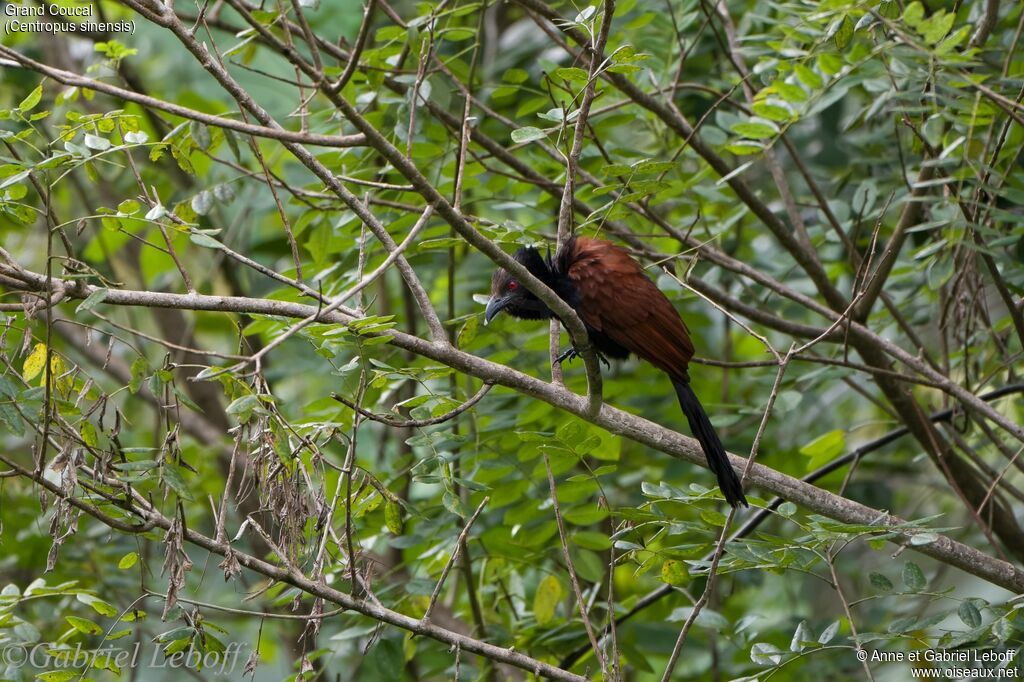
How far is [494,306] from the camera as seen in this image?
11.3 ft

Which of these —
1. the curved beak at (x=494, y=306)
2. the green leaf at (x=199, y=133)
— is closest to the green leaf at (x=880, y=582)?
the curved beak at (x=494, y=306)

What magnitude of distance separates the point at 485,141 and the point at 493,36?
237cm

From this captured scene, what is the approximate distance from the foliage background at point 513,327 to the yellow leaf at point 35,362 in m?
0.01

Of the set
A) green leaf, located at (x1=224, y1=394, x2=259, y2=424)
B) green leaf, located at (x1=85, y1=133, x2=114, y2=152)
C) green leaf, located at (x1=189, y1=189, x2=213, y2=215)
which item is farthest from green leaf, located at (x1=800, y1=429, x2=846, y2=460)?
green leaf, located at (x1=85, y1=133, x2=114, y2=152)

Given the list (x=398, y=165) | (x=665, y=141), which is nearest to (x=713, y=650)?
(x=665, y=141)

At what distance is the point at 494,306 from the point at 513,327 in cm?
48

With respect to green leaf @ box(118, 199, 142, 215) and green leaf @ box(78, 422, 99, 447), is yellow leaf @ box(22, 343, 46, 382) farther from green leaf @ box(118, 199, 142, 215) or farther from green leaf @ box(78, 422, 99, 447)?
green leaf @ box(118, 199, 142, 215)

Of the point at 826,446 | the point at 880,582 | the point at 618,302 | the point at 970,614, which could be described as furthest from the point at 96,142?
the point at 826,446

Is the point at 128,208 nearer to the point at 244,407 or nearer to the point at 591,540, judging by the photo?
the point at 244,407

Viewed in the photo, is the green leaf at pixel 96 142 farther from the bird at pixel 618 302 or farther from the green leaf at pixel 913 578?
the green leaf at pixel 913 578

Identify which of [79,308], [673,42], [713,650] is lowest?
[713,650]

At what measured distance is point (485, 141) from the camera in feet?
11.3

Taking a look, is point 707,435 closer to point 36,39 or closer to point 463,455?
point 463,455

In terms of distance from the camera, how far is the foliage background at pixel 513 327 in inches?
91.4
